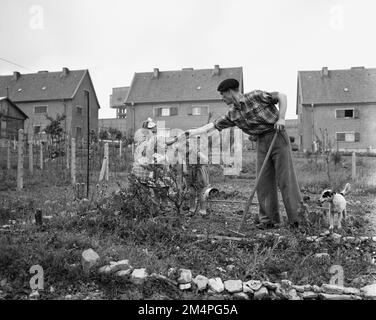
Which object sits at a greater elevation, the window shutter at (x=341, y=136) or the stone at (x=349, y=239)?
the window shutter at (x=341, y=136)

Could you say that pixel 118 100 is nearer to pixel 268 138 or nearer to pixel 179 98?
pixel 179 98

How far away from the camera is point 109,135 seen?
92.3 feet

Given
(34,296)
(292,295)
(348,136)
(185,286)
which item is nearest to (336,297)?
(292,295)

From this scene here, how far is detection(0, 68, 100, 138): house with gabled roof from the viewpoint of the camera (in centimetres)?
2436

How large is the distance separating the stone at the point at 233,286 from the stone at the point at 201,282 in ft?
0.50

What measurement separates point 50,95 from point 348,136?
2282cm

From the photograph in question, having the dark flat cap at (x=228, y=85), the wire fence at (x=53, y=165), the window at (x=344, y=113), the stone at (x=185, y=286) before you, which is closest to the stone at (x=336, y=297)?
the stone at (x=185, y=286)

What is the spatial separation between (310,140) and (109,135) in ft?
51.4

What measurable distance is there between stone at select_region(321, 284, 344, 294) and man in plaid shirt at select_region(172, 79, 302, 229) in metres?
1.69

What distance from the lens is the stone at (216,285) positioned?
2.96m

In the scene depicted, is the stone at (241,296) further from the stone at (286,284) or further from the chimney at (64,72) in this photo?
the chimney at (64,72)

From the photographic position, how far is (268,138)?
4887 millimetres
